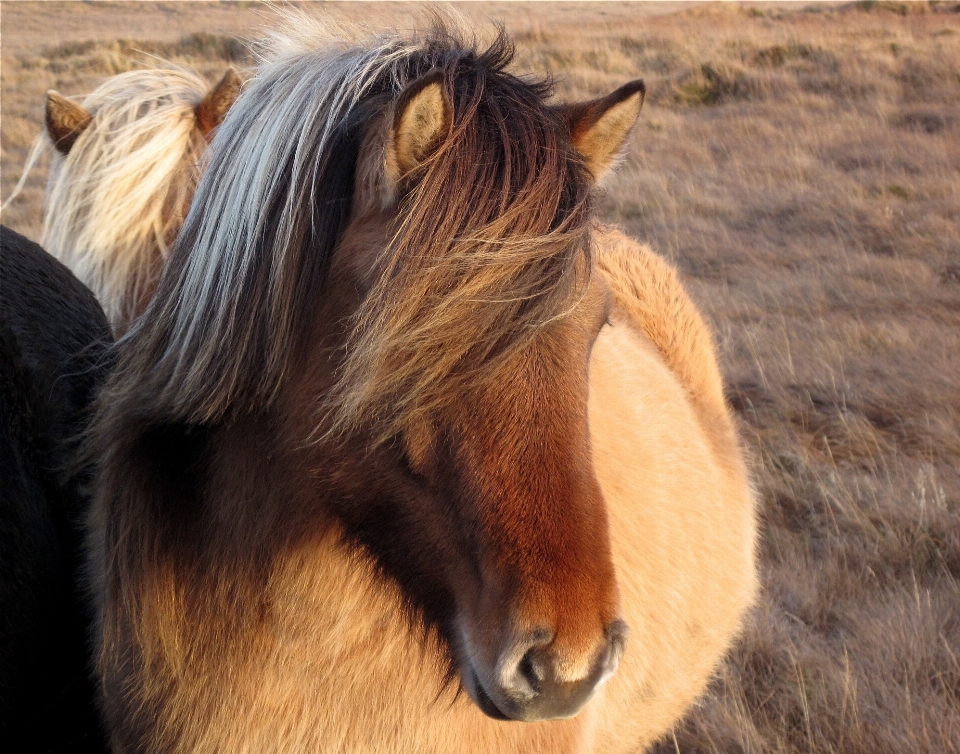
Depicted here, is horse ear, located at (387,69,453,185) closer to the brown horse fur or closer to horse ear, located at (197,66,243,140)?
the brown horse fur

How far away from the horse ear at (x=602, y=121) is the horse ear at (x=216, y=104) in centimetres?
244

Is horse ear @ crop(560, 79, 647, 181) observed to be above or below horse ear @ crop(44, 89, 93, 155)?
above

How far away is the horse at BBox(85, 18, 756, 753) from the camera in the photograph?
1325mm

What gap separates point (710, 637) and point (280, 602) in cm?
186

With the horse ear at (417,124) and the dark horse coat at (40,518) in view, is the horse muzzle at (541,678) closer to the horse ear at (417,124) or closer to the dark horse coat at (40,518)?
the horse ear at (417,124)

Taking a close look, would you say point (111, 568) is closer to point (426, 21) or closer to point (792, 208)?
point (426, 21)

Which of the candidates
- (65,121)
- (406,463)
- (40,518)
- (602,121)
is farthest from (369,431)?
(65,121)

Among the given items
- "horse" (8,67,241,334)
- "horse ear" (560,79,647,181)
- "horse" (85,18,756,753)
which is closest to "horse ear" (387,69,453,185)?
"horse" (85,18,756,753)

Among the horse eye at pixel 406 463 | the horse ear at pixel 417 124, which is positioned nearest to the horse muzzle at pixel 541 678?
the horse eye at pixel 406 463

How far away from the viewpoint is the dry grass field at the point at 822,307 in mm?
2973

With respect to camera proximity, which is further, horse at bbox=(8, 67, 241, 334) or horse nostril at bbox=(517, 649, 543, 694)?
horse at bbox=(8, 67, 241, 334)

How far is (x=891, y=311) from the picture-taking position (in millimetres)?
6410

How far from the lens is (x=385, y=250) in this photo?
1.35m

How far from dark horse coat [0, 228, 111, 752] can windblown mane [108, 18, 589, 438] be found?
0.54m
